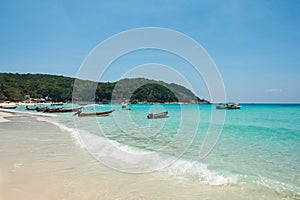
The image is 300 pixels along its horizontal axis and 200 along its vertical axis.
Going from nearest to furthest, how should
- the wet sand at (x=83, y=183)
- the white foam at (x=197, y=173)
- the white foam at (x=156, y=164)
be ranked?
the wet sand at (x=83, y=183) < the white foam at (x=197, y=173) < the white foam at (x=156, y=164)

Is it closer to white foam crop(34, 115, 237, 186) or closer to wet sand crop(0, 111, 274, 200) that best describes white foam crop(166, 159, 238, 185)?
white foam crop(34, 115, 237, 186)

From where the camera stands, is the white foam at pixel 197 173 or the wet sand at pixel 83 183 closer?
the wet sand at pixel 83 183

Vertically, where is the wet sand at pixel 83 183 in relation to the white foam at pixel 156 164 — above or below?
above

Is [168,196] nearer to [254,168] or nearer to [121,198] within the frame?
[121,198]

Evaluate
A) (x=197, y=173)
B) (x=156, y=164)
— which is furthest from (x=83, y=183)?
(x=197, y=173)

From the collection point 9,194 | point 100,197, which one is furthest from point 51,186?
point 100,197

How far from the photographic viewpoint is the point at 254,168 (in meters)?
7.98

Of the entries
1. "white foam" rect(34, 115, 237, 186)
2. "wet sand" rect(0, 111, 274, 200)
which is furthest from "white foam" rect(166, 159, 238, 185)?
"wet sand" rect(0, 111, 274, 200)

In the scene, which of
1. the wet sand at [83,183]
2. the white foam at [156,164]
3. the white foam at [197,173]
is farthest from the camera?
the white foam at [156,164]

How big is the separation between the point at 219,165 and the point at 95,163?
4125 mm

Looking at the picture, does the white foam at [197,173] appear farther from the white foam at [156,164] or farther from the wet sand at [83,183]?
the wet sand at [83,183]

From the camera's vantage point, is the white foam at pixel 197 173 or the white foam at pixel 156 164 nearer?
the white foam at pixel 197 173

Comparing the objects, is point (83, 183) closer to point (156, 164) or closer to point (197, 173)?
point (156, 164)

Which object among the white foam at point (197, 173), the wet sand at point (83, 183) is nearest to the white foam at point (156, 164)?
the white foam at point (197, 173)
